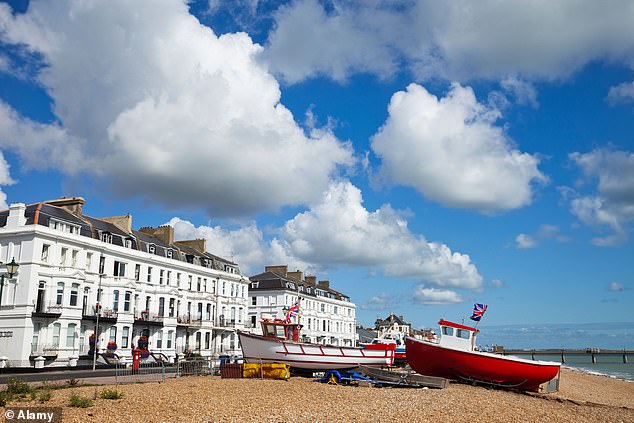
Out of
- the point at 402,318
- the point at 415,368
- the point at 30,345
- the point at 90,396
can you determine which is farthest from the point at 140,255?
the point at 402,318

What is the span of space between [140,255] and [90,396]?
31.5 m

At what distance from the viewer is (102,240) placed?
47406 mm

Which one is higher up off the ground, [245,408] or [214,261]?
[214,261]

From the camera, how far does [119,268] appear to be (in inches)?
1885

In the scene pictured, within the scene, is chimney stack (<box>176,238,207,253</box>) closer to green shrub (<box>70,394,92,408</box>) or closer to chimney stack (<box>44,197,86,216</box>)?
chimney stack (<box>44,197,86,216</box>)

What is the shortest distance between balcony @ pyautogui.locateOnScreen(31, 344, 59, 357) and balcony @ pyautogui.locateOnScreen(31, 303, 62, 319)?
2.12m

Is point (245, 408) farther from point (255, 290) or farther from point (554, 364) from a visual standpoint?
point (255, 290)

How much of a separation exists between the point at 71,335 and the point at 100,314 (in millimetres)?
3198

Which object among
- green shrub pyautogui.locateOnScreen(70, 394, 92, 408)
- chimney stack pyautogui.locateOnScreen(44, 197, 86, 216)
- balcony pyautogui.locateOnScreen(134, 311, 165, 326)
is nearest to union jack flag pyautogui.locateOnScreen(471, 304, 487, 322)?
green shrub pyautogui.locateOnScreen(70, 394, 92, 408)

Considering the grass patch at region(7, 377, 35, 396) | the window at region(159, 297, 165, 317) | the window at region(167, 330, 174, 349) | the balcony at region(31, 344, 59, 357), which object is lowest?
the grass patch at region(7, 377, 35, 396)

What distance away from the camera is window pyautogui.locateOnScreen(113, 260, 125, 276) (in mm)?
47531

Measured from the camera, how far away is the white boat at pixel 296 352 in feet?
110

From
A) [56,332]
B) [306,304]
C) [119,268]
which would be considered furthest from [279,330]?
[306,304]

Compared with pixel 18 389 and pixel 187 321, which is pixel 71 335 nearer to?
pixel 187 321
